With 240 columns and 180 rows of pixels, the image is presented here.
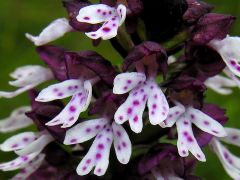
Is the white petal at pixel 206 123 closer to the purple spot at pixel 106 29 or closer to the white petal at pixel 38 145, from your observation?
the purple spot at pixel 106 29

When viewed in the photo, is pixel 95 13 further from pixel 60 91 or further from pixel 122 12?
pixel 60 91

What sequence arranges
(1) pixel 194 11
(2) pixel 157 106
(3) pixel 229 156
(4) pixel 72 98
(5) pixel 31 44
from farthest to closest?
(5) pixel 31 44 → (3) pixel 229 156 → (1) pixel 194 11 → (4) pixel 72 98 → (2) pixel 157 106

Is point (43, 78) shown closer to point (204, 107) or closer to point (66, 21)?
point (66, 21)

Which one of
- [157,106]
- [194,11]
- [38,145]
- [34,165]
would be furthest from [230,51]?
[34,165]

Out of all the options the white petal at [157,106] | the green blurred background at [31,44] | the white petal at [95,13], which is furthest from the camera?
the green blurred background at [31,44]

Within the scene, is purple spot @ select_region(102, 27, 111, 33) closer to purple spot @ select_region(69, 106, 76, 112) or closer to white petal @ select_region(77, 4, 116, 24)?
white petal @ select_region(77, 4, 116, 24)

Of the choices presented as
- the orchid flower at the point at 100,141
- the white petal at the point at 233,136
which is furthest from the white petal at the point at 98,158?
the white petal at the point at 233,136

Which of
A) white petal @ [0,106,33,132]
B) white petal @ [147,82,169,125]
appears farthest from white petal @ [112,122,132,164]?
white petal @ [0,106,33,132]
